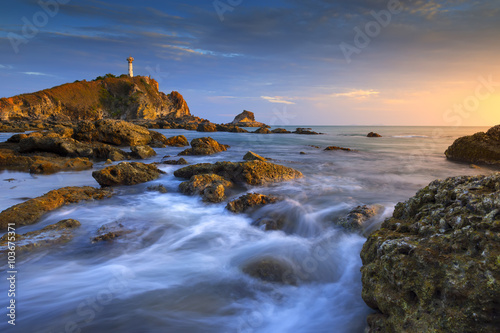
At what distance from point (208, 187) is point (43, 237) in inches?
149

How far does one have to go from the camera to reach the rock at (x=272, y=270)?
12.8ft

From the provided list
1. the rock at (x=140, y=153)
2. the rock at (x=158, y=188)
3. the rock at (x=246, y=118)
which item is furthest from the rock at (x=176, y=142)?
the rock at (x=246, y=118)

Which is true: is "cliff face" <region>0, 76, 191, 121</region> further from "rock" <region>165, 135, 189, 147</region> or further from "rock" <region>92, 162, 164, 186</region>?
"rock" <region>92, 162, 164, 186</region>

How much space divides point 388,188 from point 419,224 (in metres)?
6.91

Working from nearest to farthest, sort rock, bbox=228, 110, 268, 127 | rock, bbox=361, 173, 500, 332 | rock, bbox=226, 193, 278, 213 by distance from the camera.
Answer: rock, bbox=361, 173, 500, 332 < rock, bbox=226, 193, 278, 213 < rock, bbox=228, 110, 268, 127

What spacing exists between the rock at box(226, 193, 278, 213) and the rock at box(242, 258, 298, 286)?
223cm

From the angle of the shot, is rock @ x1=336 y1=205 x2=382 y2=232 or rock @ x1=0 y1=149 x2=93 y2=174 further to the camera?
rock @ x1=0 y1=149 x2=93 y2=174

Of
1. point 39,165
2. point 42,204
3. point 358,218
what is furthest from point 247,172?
point 39,165

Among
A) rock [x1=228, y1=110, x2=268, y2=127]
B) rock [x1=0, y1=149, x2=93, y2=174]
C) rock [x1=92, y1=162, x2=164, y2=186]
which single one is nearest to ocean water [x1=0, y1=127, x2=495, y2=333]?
rock [x1=92, y1=162, x2=164, y2=186]

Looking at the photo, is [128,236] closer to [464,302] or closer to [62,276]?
[62,276]

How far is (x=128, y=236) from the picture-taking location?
17.3 feet

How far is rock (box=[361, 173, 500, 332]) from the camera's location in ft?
6.33

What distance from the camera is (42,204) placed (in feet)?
20.0

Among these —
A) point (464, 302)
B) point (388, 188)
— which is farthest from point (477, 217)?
point (388, 188)
